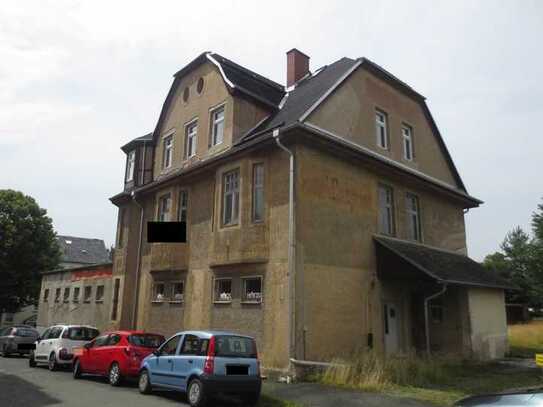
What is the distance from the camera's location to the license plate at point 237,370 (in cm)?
966

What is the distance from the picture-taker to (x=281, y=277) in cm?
1357

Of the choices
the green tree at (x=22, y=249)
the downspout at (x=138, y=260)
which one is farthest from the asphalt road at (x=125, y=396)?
the green tree at (x=22, y=249)

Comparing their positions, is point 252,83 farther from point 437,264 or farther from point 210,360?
point 210,360

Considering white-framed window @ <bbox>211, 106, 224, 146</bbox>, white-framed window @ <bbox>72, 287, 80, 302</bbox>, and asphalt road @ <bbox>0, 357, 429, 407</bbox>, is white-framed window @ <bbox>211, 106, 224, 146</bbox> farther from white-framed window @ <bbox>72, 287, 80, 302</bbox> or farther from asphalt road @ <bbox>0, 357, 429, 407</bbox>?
white-framed window @ <bbox>72, 287, 80, 302</bbox>

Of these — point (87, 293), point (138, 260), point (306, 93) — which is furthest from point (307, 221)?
point (87, 293)

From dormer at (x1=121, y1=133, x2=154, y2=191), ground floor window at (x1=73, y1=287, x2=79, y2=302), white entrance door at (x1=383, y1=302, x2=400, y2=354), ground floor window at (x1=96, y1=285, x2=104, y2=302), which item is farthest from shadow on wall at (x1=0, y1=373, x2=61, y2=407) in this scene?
ground floor window at (x1=73, y1=287, x2=79, y2=302)

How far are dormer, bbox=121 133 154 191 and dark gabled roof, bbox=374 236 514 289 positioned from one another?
12.1 meters

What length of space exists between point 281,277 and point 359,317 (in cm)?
320

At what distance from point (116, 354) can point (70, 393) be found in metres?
1.79

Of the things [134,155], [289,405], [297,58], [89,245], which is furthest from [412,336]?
[89,245]

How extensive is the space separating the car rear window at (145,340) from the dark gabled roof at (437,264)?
787 cm

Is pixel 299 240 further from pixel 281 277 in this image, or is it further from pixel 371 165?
pixel 371 165

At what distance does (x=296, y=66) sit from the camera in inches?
838

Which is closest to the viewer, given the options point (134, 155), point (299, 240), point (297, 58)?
→ point (299, 240)
